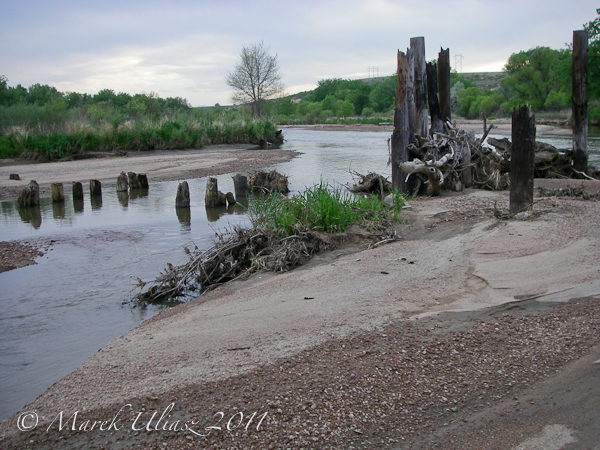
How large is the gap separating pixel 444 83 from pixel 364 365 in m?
11.2

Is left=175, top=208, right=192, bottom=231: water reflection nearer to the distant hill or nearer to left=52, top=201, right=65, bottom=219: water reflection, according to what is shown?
left=52, top=201, right=65, bottom=219: water reflection

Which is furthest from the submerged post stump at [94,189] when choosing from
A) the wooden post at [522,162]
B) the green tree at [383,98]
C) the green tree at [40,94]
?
the green tree at [383,98]

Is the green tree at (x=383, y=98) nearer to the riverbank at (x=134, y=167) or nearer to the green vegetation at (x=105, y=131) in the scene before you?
the green vegetation at (x=105, y=131)

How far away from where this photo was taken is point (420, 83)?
11508 mm

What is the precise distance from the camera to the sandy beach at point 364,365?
9.38ft

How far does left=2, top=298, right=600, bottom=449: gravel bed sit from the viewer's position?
284 centimetres

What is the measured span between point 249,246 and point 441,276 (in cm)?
261

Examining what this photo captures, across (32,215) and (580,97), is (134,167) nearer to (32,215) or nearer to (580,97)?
(32,215)

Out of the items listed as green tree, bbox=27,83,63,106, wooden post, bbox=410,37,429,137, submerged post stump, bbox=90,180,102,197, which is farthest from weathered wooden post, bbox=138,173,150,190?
green tree, bbox=27,83,63,106

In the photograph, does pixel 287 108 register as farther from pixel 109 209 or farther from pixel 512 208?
pixel 512 208

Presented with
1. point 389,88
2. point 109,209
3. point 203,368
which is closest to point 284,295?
point 203,368

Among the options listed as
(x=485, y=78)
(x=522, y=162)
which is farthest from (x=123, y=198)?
(x=485, y=78)

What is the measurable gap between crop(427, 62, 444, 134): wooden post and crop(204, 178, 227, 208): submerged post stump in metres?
A: 5.34

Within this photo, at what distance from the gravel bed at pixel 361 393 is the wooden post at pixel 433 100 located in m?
9.08
